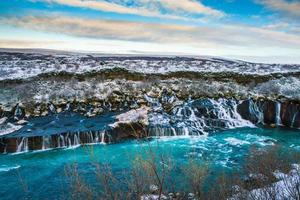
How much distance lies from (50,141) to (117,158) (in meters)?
4.97

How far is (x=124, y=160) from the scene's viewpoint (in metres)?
18.6

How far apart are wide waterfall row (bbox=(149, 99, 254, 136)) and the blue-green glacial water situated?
3.02ft

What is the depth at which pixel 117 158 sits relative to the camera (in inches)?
748

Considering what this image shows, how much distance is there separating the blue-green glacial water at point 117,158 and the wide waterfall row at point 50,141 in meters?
0.66

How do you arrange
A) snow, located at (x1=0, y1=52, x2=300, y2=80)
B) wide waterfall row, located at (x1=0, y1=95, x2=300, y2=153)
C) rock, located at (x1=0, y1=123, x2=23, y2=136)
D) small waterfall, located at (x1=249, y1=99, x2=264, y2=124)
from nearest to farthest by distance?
1. wide waterfall row, located at (x1=0, y1=95, x2=300, y2=153)
2. rock, located at (x1=0, y1=123, x2=23, y2=136)
3. small waterfall, located at (x1=249, y1=99, x2=264, y2=124)
4. snow, located at (x1=0, y1=52, x2=300, y2=80)

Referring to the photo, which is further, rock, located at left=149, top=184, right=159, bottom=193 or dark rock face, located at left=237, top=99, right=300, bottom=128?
dark rock face, located at left=237, top=99, right=300, bottom=128

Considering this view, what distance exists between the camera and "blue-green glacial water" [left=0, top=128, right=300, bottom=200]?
14836 mm

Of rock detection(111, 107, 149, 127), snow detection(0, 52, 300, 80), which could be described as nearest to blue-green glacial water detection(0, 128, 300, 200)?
rock detection(111, 107, 149, 127)

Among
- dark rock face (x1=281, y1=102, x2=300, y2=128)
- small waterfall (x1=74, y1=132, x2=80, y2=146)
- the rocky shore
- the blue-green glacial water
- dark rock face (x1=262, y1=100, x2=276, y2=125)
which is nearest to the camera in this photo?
the blue-green glacial water

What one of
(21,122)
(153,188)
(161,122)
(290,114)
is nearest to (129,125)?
(161,122)

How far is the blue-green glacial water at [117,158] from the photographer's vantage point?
1484cm

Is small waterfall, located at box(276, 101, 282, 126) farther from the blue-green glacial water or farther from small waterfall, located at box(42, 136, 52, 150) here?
small waterfall, located at box(42, 136, 52, 150)

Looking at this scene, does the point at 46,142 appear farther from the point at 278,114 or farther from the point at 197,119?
the point at 278,114

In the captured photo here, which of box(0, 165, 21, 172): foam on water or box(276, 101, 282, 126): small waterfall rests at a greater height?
box(276, 101, 282, 126): small waterfall
